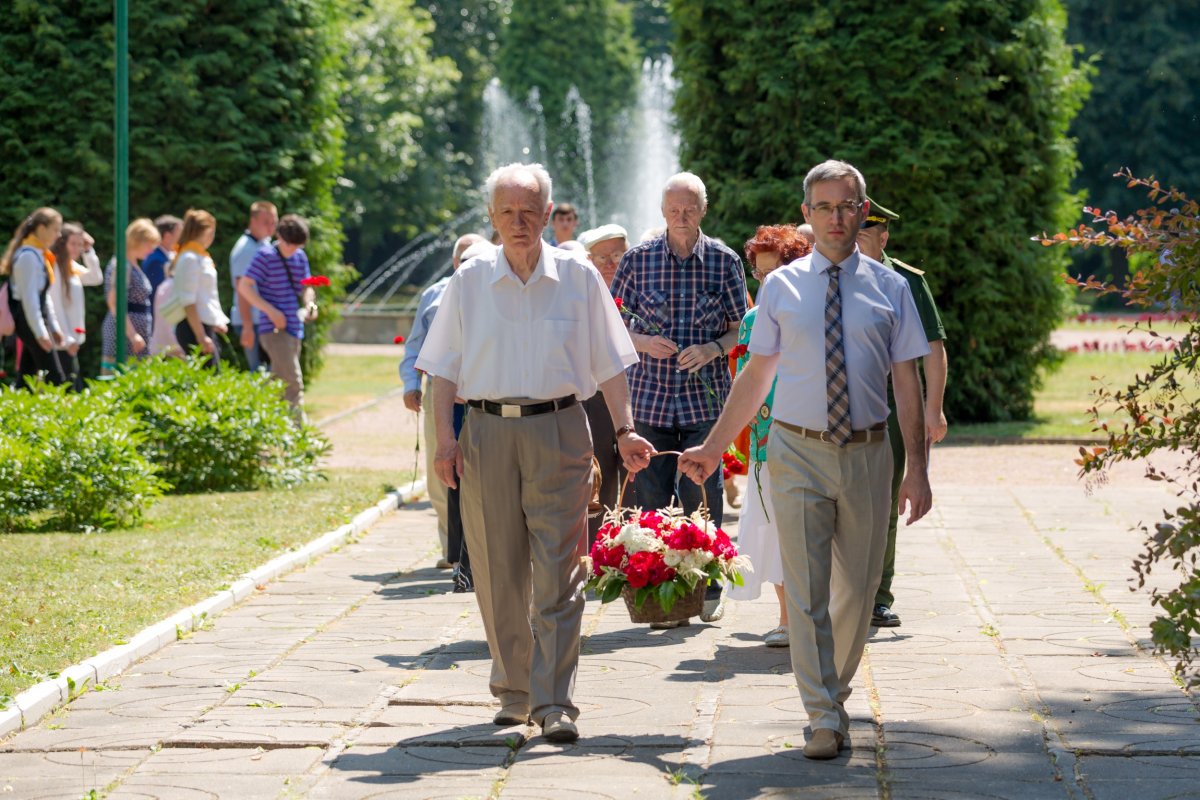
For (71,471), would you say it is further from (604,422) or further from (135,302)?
(135,302)

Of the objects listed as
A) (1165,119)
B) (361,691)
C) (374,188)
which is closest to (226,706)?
(361,691)

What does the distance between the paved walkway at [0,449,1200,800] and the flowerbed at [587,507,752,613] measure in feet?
1.02

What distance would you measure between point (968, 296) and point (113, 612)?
1281 centimetres

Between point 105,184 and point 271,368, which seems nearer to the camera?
point 271,368

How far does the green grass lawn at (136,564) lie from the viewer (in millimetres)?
7688

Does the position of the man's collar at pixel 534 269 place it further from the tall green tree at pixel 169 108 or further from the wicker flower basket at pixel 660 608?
the tall green tree at pixel 169 108

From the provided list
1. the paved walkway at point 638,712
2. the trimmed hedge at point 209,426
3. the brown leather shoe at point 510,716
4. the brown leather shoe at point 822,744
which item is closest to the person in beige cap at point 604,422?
the paved walkway at point 638,712

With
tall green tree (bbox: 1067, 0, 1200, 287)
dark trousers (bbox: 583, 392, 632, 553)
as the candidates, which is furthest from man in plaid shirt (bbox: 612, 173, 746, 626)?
tall green tree (bbox: 1067, 0, 1200, 287)

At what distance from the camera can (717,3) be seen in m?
Result: 19.8

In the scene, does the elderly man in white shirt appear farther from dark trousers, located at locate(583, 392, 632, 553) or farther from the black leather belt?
dark trousers, located at locate(583, 392, 632, 553)

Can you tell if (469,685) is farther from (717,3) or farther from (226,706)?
(717,3)

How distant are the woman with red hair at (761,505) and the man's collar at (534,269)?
1.93 m

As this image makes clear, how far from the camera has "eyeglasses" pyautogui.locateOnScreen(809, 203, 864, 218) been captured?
5.94 m

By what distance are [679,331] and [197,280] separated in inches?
296
